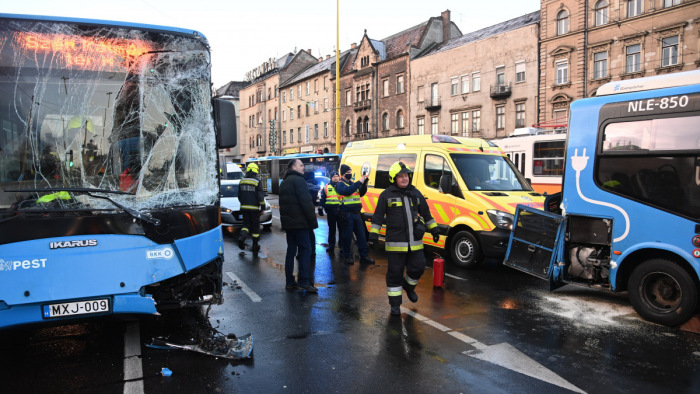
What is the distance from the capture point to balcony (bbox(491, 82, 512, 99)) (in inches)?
1359

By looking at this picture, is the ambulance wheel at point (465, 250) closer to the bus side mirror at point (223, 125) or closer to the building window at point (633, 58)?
the bus side mirror at point (223, 125)

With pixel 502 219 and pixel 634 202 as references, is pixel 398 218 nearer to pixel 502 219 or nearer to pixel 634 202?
pixel 634 202

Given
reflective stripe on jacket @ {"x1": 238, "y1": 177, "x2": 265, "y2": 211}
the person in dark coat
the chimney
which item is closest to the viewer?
the person in dark coat

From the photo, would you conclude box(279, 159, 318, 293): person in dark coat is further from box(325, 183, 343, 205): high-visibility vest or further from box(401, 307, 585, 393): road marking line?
box(325, 183, 343, 205): high-visibility vest

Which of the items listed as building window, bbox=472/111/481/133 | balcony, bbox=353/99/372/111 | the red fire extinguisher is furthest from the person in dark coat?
balcony, bbox=353/99/372/111

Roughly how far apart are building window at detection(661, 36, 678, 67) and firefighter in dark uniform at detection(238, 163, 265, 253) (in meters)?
26.3

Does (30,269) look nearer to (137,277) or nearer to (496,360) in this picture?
(137,277)

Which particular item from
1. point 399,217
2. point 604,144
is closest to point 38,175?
A: point 399,217

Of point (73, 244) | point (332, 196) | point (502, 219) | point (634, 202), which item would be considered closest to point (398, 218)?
point (634, 202)

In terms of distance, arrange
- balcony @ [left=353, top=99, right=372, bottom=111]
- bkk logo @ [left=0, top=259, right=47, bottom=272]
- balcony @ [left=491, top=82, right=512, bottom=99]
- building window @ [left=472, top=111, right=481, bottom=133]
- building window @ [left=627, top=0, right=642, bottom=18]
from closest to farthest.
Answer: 1. bkk logo @ [left=0, top=259, right=47, bottom=272]
2. building window @ [left=627, top=0, right=642, bottom=18]
3. balcony @ [left=491, top=82, right=512, bottom=99]
4. building window @ [left=472, top=111, right=481, bottom=133]
5. balcony @ [left=353, top=99, right=372, bottom=111]

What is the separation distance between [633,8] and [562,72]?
5105 millimetres

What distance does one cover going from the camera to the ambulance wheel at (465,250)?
862 cm

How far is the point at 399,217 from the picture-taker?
5.98 metres

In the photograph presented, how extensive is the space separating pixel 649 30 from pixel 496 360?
29964 millimetres
